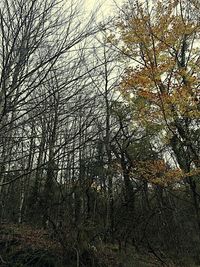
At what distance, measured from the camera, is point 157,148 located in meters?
20.6

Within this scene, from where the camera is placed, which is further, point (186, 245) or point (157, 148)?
point (157, 148)

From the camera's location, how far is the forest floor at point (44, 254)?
8789 millimetres

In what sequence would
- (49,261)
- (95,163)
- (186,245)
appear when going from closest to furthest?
1. (95,163)
2. (49,261)
3. (186,245)

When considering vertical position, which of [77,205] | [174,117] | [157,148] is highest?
[157,148]

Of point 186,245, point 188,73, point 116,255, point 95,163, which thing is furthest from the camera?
point 186,245

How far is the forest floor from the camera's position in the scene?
879 centimetres

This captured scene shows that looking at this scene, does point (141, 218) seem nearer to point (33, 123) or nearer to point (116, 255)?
point (116, 255)

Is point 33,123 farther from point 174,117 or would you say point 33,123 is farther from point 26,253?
point 174,117

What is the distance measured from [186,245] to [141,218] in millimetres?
6337

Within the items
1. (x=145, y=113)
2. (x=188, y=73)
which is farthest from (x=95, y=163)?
(x=145, y=113)

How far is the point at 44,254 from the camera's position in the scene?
354 inches

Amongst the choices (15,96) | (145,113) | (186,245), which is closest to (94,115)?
(15,96)

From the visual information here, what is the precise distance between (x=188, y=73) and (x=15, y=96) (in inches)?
369

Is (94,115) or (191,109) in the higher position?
(191,109)
